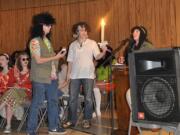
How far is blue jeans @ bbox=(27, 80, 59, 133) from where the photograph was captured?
198 inches

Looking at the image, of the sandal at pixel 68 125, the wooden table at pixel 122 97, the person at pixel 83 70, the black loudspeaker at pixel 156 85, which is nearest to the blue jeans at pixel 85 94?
→ the person at pixel 83 70

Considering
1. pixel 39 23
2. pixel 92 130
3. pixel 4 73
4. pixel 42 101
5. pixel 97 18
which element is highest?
pixel 97 18

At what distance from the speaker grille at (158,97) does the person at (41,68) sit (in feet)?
8.55

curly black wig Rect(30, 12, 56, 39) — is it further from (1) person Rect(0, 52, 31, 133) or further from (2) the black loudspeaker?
(2) the black loudspeaker

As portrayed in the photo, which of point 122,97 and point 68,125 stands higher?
point 122,97

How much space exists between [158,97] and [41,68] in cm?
279

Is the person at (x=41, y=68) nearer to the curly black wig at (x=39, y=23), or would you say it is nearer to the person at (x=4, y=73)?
the curly black wig at (x=39, y=23)

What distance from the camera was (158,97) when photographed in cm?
251

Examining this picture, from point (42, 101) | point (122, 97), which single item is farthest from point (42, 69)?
point (122, 97)

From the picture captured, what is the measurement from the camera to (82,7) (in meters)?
9.58

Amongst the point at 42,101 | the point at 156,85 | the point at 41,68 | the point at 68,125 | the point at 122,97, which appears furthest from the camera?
the point at 68,125

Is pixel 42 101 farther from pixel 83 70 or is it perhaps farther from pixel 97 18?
pixel 97 18

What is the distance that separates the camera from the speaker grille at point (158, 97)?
2398 millimetres

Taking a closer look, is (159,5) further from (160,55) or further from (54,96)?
(160,55)
